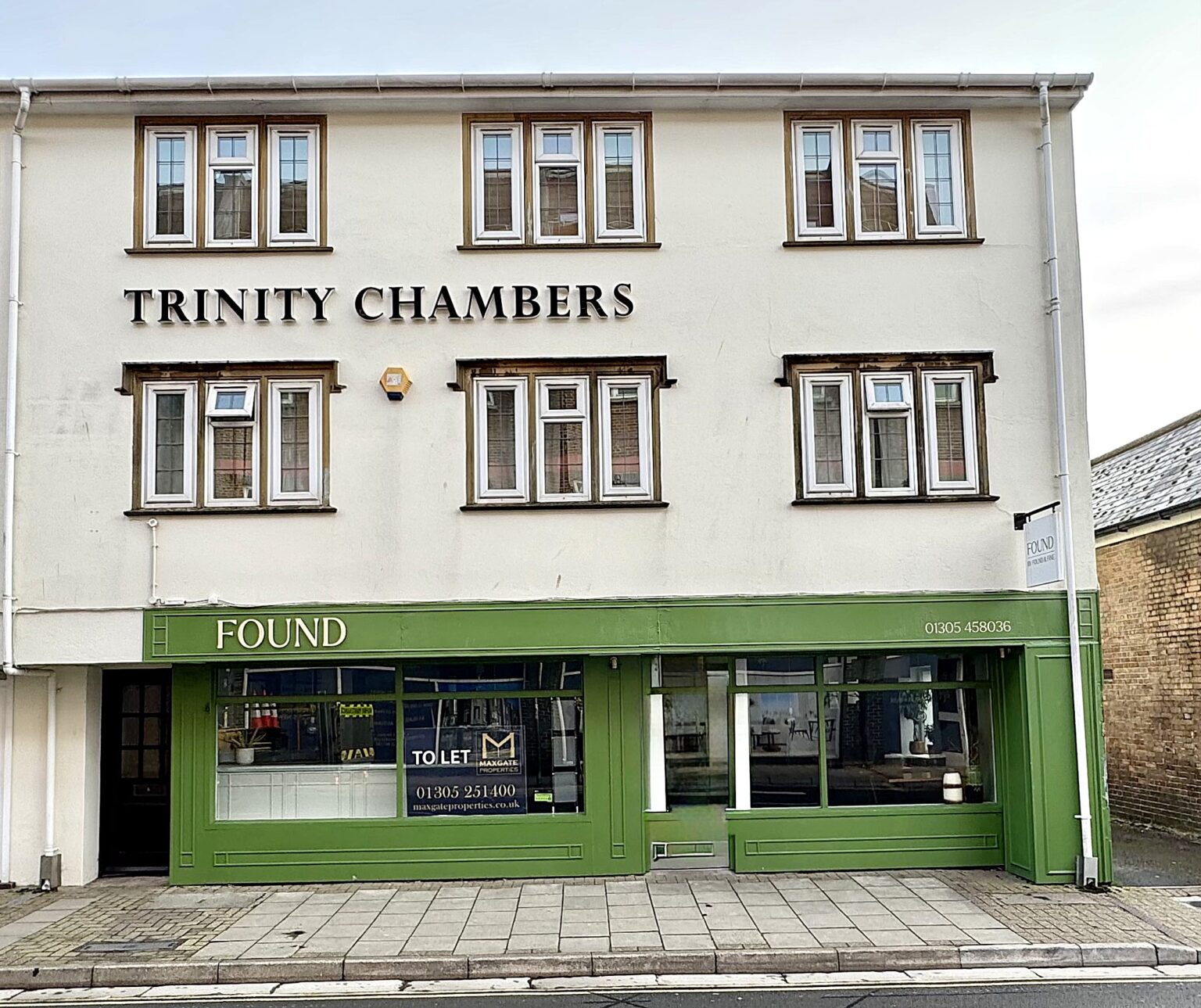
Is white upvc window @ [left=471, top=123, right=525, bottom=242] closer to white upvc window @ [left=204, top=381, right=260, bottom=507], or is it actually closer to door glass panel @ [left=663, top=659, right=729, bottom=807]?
white upvc window @ [left=204, top=381, right=260, bottom=507]

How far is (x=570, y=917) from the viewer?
36.4 ft

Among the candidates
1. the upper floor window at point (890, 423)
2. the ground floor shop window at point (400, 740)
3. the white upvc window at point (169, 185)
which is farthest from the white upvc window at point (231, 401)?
the upper floor window at point (890, 423)

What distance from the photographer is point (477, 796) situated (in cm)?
1294

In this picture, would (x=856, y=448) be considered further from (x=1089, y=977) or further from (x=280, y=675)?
(x=280, y=675)

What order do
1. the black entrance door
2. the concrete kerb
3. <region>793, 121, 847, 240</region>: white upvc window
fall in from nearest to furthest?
the concrete kerb, <region>793, 121, 847, 240</region>: white upvc window, the black entrance door

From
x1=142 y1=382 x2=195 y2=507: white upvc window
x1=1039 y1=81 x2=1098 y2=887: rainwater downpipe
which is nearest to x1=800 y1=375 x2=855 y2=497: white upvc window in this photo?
x1=1039 y1=81 x2=1098 y2=887: rainwater downpipe

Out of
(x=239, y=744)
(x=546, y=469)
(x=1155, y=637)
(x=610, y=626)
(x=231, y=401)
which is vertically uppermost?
(x=231, y=401)

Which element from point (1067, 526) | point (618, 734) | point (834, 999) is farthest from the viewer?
point (618, 734)

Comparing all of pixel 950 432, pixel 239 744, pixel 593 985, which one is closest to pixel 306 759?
pixel 239 744

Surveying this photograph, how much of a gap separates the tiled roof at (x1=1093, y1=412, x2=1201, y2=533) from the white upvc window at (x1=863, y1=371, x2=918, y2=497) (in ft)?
13.1

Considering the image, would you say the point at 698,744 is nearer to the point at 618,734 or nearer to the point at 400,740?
the point at 618,734

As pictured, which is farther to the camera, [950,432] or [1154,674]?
[1154,674]

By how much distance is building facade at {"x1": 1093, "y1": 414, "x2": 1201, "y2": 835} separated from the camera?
1484 centimetres

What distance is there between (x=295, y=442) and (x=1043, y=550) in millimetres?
7613
